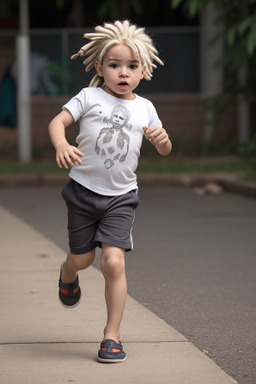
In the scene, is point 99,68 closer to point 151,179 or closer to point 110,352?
point 110,352

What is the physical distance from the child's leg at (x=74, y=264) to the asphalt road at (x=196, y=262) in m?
0.74

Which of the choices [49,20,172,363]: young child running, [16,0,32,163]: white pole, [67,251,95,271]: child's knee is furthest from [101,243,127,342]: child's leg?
[16,0,32,163]: white pole

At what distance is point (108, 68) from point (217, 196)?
8207mm

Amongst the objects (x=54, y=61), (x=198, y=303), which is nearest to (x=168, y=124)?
(x=54, y=61)

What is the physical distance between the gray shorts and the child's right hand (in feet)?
1.01

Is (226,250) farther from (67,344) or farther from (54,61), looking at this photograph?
(54,61)

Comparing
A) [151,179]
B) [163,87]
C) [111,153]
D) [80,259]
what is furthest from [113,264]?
[163,87]

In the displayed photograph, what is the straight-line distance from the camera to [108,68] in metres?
4.47

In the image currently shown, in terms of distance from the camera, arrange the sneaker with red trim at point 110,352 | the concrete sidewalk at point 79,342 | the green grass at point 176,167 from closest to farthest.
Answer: the concrete sidewalk at point 79,342 → the sneaker with red trim at point 110,352 → the green grass at point 176,167

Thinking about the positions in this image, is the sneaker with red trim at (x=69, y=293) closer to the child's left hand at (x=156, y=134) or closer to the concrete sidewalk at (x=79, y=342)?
the concrete sidewalk at (x=79, y=342)

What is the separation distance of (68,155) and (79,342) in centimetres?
108

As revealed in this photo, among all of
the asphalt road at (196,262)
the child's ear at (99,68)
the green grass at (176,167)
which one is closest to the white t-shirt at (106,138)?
the child's ear at (99,68)

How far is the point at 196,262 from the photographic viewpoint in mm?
7430

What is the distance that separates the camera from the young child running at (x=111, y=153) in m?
4.43
